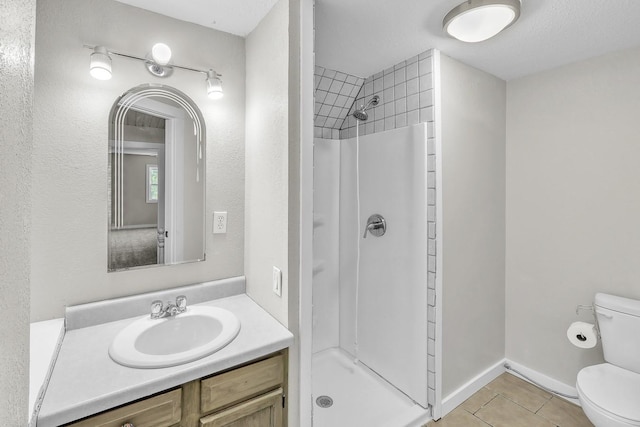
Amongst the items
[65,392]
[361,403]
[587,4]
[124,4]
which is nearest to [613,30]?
[587,4]

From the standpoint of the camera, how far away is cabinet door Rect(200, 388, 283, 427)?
114 centimetres

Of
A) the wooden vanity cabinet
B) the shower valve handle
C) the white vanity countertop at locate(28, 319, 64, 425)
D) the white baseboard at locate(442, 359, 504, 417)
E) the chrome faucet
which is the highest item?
the shower valve handle

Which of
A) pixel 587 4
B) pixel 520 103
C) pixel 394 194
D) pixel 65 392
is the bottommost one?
pixel 65 392

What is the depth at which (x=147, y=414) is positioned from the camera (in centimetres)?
101

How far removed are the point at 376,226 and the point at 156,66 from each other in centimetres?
162

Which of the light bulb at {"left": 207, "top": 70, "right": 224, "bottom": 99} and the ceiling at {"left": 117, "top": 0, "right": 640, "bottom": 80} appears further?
the light bulb at {"left": 207, "top": 70, "right": 224, "bottom": 99}

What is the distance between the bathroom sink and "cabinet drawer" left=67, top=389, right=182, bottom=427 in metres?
0.12

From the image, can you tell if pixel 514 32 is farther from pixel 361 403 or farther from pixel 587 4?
pixel 361 403

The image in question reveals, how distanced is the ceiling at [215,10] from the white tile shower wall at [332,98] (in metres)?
0.66

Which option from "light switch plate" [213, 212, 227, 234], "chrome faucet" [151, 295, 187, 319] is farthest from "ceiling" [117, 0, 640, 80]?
"chrome faucet" [151, 295, 187, 319]

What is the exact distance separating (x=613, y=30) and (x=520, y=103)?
0.67 metres

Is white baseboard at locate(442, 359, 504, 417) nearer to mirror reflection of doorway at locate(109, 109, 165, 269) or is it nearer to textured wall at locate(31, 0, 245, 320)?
textured wall at locate(31, 0, 245, 320)

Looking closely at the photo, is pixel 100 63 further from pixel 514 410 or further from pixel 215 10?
pixel 514 410

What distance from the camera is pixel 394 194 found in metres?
2.10
